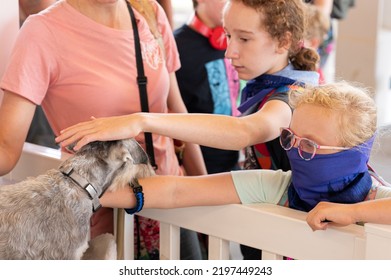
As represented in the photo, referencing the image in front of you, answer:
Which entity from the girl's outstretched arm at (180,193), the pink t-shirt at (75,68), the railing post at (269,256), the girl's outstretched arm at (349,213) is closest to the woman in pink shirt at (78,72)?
the pink t-shirt at (75,68)

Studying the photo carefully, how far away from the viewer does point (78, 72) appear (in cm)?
170

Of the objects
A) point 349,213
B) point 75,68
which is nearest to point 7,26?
point 75,68

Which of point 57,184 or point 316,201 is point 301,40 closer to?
point 316,201

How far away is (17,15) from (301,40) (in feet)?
2.51

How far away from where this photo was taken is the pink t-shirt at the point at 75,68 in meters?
1.65

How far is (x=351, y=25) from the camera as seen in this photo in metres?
4.84

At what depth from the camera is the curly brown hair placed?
5.94 ft

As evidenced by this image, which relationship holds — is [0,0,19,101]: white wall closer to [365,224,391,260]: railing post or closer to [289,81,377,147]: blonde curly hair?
[289,81,377,147]: blonde curly hair

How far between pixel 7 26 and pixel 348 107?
93 centimetres

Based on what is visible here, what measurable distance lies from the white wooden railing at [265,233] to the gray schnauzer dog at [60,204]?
0.24 metres

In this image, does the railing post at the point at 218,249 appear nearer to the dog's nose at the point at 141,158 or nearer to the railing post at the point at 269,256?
the railing post at the point at 269,256

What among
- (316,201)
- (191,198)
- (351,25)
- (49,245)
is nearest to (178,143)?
(191,198)
